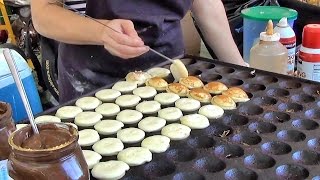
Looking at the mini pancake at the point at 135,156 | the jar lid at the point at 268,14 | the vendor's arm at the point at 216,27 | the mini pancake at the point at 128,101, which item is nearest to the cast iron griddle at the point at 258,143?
the mini pancake at the point at 135,156

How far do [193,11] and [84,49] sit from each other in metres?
0.48

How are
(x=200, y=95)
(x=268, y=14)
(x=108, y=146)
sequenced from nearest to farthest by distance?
(x=108, y=146)
(x=200, y=95)
(x=268, y=14)

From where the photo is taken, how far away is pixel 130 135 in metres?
1.15

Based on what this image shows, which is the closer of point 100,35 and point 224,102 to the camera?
point 224,102

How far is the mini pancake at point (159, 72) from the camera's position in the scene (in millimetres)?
1466

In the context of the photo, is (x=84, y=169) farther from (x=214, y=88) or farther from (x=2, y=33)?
(x=2, y=33)

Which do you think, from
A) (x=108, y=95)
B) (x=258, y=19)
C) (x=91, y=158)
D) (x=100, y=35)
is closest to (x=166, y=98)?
(x=108, y=95)

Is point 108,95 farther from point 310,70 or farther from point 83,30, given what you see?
point 310,70

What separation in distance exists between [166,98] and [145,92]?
7 cm

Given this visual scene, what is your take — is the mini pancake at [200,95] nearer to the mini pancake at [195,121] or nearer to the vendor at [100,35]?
the mini pancake at [195,121]

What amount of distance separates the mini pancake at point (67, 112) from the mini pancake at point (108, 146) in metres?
0.14

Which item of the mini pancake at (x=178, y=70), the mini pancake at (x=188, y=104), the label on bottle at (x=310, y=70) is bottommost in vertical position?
the label on bottle at (x=310, y=70)

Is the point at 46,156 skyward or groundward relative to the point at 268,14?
A: skyward

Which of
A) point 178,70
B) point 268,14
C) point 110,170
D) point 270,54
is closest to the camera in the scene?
point 110,170
